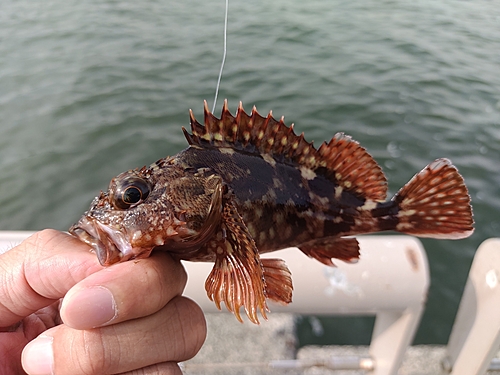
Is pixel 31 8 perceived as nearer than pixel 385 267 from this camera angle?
No

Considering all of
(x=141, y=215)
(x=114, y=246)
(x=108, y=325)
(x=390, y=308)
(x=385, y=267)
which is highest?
(x=141, y=215)

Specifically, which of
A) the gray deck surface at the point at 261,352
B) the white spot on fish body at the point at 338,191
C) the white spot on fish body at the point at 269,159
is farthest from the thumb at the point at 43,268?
the gray deck surface at the point at 261,352

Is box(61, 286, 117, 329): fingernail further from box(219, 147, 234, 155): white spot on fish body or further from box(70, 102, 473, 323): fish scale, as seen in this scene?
box(219, 147, 234, 155): white spot on fish body

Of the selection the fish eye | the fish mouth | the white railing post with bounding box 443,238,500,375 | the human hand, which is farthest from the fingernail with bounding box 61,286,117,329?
the white railing post with bounding box 443,238,500,375

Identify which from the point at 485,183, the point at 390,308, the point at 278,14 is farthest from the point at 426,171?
the point at 278,14

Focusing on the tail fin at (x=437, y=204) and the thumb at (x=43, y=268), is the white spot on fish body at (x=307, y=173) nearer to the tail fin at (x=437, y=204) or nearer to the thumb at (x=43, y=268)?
the tail fin at (x=437, y=204)

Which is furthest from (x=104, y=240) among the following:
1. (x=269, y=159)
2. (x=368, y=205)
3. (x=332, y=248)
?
(x=368, y=205)

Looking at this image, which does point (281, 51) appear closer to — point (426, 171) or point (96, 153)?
point (96, 153)
